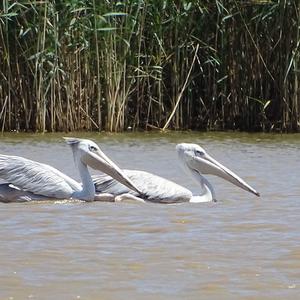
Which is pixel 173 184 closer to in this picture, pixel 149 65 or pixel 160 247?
pixel 160 247

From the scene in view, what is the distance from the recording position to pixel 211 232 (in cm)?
614

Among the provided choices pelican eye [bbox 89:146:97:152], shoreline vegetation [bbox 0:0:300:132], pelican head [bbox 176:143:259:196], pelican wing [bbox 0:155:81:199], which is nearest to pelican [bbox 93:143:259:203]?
pelican head [bbox 176:143:259:196]

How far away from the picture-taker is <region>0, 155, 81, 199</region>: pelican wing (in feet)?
25.0

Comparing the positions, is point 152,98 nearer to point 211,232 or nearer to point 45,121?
point 45,121

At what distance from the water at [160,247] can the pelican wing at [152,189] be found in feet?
0.69

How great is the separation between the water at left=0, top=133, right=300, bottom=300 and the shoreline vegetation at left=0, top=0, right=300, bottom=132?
14.6 feet

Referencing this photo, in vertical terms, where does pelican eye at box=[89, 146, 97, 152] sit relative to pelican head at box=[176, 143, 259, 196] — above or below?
above

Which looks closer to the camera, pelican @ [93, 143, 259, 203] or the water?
the water

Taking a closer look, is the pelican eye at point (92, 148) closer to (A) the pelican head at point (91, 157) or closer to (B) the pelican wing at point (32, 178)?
(A) the pelican head at point (91, 157)

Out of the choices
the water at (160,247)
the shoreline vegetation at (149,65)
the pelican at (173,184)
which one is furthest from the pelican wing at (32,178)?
the shoreline vegetation at (149,65)

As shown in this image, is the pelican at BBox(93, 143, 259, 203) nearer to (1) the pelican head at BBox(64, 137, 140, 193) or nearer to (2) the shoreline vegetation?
(1) the pelican head at BBox(64, 137, 140, 193)

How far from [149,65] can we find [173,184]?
6.43 metres

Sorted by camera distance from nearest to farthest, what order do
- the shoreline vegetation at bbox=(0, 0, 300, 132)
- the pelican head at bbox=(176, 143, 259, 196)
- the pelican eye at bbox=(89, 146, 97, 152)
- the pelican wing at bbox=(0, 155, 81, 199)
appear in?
the pelican wing at bbox=(0, 155, 81, 199)
the pelican eye at bbox=(89, 146, 97, 152)
the pelican head at bbox=(176, 143, 259, 196)
the shoreline vegetation at bbox=(0, 0, 300, 132)

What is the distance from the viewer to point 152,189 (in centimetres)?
788
